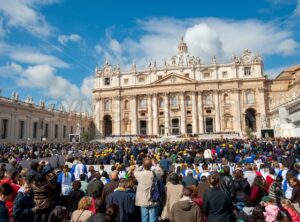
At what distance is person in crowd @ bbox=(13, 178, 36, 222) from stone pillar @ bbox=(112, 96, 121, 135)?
179 feet

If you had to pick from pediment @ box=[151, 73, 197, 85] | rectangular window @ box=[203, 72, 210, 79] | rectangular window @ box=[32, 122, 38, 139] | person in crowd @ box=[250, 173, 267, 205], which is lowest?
person in crowd @ box=[250, 173, 267, 205]

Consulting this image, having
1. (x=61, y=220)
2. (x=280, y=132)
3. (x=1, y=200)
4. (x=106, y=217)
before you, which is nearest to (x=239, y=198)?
(x=106, y=217)

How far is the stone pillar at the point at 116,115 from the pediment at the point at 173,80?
33.3 ft

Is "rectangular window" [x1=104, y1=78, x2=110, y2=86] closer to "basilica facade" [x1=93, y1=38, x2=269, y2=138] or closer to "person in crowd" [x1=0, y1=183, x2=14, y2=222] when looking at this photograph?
"basilica facade" [x1=93, y1=38, x2=269, y2=138]

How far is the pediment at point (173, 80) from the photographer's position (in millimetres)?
56188

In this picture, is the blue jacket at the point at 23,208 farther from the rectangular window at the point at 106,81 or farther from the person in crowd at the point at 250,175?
the rectangular window at the point at 106,81

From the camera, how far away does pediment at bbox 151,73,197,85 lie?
56.2 meters

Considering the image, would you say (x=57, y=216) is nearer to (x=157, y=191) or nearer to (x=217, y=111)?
(x=157, y=191)

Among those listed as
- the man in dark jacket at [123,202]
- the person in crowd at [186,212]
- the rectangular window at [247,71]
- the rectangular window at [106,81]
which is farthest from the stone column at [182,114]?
the person in crowd at [186,212]

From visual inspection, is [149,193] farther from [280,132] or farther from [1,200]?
[280,132]

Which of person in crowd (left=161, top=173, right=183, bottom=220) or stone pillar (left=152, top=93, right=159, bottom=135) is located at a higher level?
stone pillar (left=152, top=93, right=159, bottom=135)

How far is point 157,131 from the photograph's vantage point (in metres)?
56.8

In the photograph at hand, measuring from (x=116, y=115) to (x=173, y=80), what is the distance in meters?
15.7

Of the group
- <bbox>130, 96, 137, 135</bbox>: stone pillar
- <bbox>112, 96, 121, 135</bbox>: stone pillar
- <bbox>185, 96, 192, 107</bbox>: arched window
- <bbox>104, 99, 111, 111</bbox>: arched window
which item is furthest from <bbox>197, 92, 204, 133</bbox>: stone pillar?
<bbox>104, 99, 111, 111</bbox>: arched window
